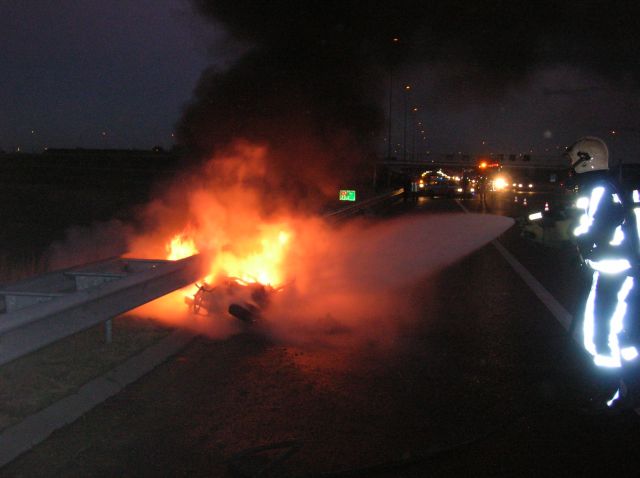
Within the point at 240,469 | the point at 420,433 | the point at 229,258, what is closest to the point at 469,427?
the point at 420,433

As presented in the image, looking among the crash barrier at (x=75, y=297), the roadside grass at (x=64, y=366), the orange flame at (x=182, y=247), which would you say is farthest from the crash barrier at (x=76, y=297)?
the orange flame at (x=182, y=247)

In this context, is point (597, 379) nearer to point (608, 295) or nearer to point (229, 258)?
point (608, 295)

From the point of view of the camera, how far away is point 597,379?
183 inches

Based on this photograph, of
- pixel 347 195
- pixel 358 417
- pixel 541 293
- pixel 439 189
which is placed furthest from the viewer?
pixel 439 189

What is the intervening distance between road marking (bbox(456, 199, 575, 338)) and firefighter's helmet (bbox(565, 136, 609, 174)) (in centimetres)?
274

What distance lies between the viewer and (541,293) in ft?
31.1

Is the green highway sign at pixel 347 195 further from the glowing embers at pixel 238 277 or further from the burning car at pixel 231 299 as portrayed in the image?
the burning car at pixel 231 299

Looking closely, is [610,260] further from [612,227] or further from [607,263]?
[612,227]

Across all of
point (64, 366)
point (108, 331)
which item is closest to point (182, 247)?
point (108, 331)

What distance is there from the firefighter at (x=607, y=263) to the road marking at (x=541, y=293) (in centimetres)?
234

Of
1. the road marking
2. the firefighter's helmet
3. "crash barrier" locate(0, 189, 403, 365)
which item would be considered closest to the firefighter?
the firefighter's helmet

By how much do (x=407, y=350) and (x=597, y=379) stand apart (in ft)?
6.28

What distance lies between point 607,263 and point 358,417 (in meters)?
1.84

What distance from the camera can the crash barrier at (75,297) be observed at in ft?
12.9
